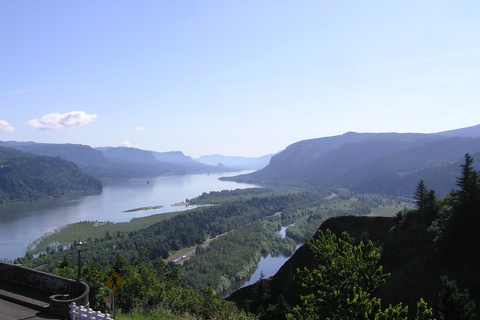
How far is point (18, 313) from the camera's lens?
10.0m

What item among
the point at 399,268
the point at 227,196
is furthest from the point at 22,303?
the point at 227,196

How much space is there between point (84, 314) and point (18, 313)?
8.80 feet

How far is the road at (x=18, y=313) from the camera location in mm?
9765

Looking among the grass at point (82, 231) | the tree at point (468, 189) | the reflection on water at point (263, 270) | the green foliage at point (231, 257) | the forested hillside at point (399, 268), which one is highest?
the tree at point (468, 189)

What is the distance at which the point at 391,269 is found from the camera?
25.5 meters

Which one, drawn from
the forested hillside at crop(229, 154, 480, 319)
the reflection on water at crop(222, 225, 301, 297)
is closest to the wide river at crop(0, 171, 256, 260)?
the reflection on water at crop(222, 225, 301, 297)

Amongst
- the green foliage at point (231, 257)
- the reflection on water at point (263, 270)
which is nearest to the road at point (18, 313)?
the green foliage at point (231, 257)

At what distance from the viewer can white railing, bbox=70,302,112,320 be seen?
→ 347 inches

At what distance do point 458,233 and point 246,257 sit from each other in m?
41.5

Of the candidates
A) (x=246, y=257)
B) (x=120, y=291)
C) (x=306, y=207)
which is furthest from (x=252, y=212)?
(x=120, y=291)

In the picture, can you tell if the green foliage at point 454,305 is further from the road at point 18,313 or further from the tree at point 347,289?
the road at point 18,313

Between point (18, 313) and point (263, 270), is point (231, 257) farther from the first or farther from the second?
point (18, 313)

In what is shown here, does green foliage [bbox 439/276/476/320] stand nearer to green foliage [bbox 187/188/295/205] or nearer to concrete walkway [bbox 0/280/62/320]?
concrete walkway [bbox 0/280/62/320]

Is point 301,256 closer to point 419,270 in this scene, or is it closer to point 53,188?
point 419,270
